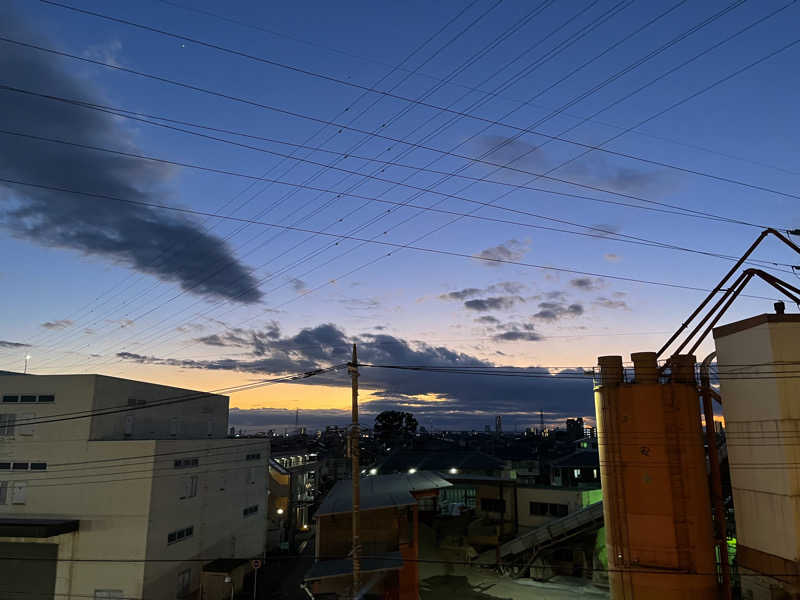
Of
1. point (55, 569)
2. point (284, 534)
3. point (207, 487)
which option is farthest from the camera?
point (284, 534)

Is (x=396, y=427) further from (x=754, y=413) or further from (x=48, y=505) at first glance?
(x=754, y=413)

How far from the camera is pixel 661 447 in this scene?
23312 mm

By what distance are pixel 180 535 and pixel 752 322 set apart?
1446 inches

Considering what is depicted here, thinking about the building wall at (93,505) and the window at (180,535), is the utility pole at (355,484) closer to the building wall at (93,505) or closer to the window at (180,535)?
the building wall at (93,505)

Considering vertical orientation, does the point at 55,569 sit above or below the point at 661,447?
below

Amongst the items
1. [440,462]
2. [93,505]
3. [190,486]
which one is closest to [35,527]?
[93,505]

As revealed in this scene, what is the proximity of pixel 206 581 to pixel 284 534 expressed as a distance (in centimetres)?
1925

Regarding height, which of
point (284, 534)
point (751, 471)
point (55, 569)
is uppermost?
point (751, 471)

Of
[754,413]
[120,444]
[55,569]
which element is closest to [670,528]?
[754,413]

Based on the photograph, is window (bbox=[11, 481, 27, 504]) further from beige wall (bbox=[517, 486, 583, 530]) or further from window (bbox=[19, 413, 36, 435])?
beige wall (bbox=[517, 486, 583, 530])

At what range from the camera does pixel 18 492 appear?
103 ft

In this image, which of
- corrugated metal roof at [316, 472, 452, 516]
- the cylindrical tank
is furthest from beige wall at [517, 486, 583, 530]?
the cylindrical tank

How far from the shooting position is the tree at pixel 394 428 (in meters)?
105

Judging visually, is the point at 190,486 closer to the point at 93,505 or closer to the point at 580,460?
the point at 93,505
